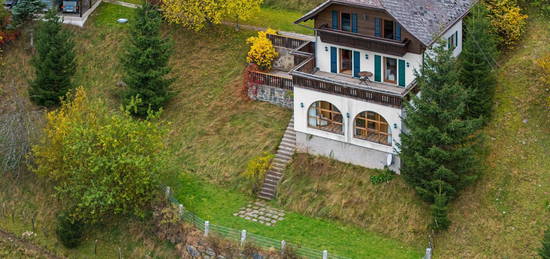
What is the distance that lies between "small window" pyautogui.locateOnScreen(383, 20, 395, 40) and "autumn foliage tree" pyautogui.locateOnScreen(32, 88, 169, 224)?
13584 mm

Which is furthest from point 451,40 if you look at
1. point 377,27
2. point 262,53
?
point 262,53

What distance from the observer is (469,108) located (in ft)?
177

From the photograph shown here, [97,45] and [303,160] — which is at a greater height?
[97,45]

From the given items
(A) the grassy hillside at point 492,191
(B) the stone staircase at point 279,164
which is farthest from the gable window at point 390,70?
(B) the stone staircase at point 279,164

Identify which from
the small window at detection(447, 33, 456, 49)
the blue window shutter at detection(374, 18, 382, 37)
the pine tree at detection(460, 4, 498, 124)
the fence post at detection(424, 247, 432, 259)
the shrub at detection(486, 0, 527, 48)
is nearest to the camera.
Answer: the fence post at detection(424, 247, 432, 259)

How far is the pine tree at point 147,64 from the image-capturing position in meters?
61.9

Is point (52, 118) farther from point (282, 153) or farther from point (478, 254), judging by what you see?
point (478, 254)

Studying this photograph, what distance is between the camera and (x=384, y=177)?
54.2 m

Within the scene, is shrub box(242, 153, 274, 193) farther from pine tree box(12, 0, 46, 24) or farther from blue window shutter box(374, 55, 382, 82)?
pine tree box(12, 0, 46, 24)

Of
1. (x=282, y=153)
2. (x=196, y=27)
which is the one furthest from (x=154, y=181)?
(x=196, y=27)

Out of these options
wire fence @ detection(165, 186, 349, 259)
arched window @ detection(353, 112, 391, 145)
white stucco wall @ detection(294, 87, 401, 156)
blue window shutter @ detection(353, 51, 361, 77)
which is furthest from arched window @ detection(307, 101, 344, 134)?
wire fence @ detection(165, 186, 349, 259)

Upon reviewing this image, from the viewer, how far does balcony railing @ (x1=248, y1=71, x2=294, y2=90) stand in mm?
60531

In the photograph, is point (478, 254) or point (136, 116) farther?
point (136, 116)

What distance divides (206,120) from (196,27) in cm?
833
